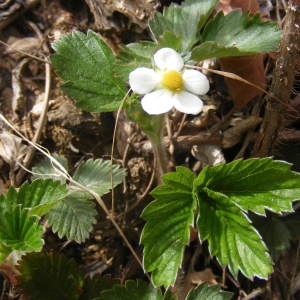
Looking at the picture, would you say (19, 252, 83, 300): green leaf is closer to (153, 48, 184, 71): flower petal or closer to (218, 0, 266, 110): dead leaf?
(153, 48, 184, 71): flower petal

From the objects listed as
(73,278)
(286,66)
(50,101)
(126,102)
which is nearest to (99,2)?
(50,101)

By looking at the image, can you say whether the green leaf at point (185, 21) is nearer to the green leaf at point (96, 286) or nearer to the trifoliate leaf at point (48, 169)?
the trifoliate leaf at point (48, 169)

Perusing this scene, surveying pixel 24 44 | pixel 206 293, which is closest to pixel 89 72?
pixel 24 44

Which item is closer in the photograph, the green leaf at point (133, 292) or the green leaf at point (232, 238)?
the green leaf at point (232, 238)

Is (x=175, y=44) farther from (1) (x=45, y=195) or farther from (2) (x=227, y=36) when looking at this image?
(1) (x=45, y=195)

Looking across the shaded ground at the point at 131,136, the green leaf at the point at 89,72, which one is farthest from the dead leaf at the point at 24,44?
the green leaf at the point at 89,72
